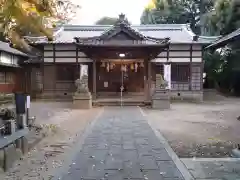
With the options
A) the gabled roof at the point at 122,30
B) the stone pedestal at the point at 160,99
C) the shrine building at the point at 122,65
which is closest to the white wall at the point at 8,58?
the shrine building at the point at 122,65

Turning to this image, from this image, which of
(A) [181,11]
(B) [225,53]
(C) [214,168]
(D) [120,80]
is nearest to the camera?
(C) [214,168]

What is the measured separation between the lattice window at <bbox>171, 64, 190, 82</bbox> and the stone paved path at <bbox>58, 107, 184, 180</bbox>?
14579mm

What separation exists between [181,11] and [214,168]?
31394mm

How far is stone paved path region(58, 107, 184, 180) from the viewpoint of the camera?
5441mm

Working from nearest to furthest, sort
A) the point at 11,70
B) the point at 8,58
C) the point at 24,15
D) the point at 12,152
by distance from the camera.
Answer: the point at 24,15 → the point at 12,152 → the point at 8,58 → the point at 11,70

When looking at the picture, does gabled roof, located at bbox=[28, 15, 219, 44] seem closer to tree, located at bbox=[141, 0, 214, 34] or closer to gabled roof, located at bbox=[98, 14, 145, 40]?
gabled roof, located at bbox=[98, 14, 145, 40]

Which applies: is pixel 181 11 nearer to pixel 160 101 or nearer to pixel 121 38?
pixel 121 38

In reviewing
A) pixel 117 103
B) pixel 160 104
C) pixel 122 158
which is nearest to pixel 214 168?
pixel 122 158

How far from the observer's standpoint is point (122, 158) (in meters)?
6.60

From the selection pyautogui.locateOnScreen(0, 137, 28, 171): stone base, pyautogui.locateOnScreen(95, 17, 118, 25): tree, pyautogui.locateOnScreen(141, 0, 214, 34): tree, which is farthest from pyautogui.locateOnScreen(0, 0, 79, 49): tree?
pyautogui.locateOnScreen(95, 17, 118, 25): tree

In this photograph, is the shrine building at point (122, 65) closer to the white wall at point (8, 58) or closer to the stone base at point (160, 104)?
the white wall at point (8, 58)

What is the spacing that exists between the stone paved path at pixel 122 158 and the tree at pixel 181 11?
2726 centimetres

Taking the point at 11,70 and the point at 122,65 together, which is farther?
the point at 11,70

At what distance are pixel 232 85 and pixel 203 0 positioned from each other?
9.56 m
